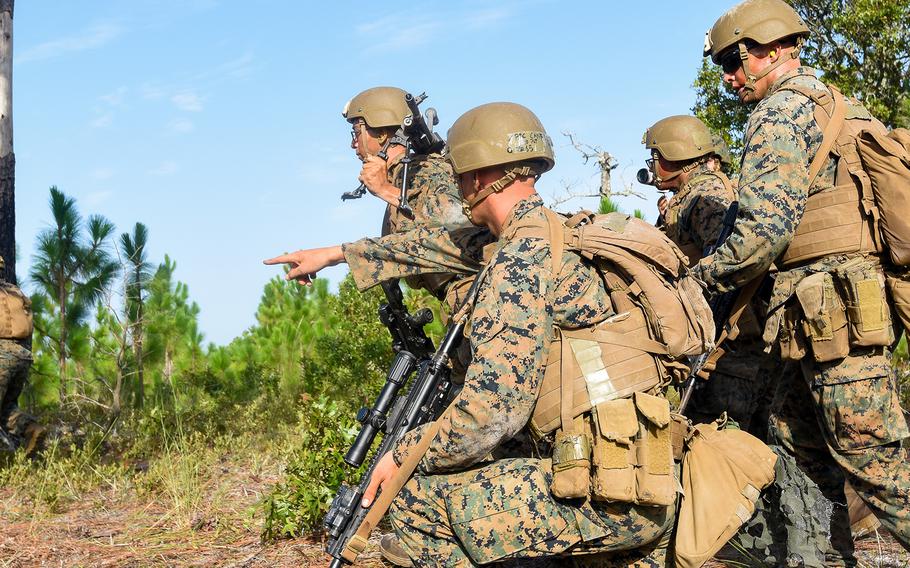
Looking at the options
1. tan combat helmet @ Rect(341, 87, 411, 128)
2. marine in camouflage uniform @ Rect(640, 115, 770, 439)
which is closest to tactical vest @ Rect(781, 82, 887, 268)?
marine in camouflage uniform @ Rect(640, 115, 770, 439)

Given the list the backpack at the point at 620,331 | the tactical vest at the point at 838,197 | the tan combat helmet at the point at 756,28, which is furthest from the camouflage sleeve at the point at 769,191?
the backpack at the point at 620,331

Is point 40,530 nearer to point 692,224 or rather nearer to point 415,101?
point 415,101

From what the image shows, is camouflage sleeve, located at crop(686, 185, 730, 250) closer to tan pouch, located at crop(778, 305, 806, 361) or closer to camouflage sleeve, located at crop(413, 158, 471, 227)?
tan pouch, located at crop(778, 305, 806, 361)

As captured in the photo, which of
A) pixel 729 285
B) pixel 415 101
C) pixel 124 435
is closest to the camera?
pixel 729 285

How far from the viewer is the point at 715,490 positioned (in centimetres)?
332

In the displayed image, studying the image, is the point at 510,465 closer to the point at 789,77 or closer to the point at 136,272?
the point at 789,77

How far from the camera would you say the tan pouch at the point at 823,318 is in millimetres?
3889

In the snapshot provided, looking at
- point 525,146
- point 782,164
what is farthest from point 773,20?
point 525,146

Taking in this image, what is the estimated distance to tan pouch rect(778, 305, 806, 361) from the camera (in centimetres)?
402

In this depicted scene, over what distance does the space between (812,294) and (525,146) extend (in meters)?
1.42

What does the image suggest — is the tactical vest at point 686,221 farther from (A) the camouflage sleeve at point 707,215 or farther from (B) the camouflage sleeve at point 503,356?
(B) the camouflage sleeve at point 503,356

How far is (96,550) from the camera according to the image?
5402 mm

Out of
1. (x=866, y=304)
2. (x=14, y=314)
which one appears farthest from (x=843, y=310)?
(x=14, y=314)

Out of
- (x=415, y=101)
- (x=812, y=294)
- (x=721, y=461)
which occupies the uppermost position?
(x=415, y=101)
